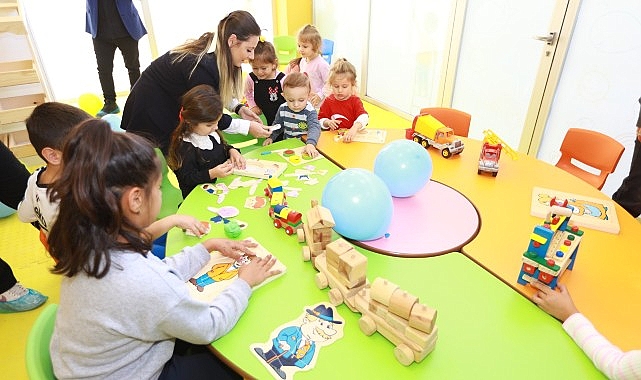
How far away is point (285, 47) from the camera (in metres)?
5.11

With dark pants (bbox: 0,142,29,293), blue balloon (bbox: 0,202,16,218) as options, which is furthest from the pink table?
blue balloon (bbox: 0,202,16,218)

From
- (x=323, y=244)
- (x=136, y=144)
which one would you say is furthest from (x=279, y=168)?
(x=136, y=144)

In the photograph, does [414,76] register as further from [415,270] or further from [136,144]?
[136,144]

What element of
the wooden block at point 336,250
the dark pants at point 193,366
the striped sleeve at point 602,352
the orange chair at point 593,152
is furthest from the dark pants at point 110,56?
the striped sleeve at point 602,352

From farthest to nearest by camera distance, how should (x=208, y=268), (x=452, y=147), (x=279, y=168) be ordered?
(x=452, y=147) → (x=279, y=168) → (x=208, y=268)

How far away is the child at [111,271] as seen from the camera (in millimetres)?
878

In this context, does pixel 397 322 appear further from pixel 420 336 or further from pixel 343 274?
pixel 343 274

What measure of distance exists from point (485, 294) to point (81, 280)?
1113mm

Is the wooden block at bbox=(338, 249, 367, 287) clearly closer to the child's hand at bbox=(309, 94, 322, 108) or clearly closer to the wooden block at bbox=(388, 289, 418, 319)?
the wooden block at bbox=(388, 289, 418, 319)

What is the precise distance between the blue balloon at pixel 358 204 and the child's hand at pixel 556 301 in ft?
1.69

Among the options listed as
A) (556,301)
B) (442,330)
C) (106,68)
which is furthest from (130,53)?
(556,301)

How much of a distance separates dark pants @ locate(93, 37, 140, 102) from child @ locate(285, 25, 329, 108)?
1995 mm

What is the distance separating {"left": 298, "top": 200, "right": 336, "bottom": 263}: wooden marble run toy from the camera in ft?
4.13

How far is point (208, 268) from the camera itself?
130cm
